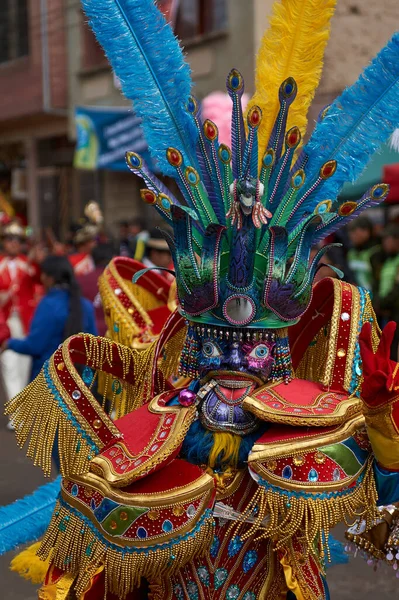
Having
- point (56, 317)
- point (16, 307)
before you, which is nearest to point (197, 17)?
point (16, 307)

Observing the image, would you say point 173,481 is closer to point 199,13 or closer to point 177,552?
point 177,552

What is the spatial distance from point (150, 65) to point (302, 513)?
1.32m

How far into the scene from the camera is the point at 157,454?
207cm

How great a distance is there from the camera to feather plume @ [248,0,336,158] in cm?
232

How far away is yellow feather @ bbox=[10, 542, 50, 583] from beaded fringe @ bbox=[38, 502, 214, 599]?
1.49 ft

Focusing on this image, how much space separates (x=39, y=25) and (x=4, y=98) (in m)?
2.04

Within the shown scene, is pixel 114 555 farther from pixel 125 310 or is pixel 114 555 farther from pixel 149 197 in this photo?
pixel 125 310

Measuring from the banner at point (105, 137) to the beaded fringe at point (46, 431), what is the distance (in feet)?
33.5

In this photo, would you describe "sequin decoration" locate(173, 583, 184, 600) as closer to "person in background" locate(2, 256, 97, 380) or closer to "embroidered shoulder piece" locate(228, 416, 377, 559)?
"embroidered shoulder piece" locate(228, 416, 377, 559)

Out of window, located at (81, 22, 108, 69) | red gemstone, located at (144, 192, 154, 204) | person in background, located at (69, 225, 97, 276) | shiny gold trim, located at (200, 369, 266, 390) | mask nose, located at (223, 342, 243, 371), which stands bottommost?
person in background, located at (69, 225, 97, 276)

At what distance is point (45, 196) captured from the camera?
17844 mm

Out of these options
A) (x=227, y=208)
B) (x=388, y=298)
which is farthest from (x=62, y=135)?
(x=227, y=208)

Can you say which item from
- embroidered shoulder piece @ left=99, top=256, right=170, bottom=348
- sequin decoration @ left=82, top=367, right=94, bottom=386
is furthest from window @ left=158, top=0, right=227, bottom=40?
sequin decoration @ left=82, top=367, right=94, bottom=386

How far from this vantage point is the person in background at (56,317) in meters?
5.10
